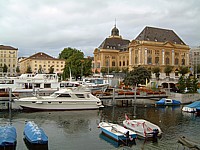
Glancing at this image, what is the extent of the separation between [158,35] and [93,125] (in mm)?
80136

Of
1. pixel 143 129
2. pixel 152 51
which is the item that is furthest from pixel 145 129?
pixel 152 51

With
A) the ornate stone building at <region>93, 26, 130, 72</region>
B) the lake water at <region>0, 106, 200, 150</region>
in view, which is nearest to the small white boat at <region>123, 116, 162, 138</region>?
the lake water at <region>0, 106, 200, 150</region>

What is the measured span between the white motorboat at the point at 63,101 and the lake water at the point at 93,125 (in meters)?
1.18

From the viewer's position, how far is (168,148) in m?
21.4

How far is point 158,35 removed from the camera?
10269 cm

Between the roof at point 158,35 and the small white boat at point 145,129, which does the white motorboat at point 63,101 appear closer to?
the small white boat at point 145,129

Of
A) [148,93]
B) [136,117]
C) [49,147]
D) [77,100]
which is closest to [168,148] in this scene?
[49,147]

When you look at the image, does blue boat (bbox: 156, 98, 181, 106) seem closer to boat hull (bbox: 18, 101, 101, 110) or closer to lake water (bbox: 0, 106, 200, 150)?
lake water (bbox: 0, 106, 200, 150)

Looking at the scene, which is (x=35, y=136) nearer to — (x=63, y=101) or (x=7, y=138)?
(x=7, y=138)

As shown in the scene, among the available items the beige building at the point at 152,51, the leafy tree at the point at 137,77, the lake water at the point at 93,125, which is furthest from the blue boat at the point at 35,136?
the beige building at the point at 152,51

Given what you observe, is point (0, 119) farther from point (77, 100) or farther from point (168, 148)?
point (168, 148)

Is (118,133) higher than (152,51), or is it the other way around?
(152,51)

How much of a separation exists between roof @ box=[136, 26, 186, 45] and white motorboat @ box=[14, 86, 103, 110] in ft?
211

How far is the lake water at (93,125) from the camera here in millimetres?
22125
